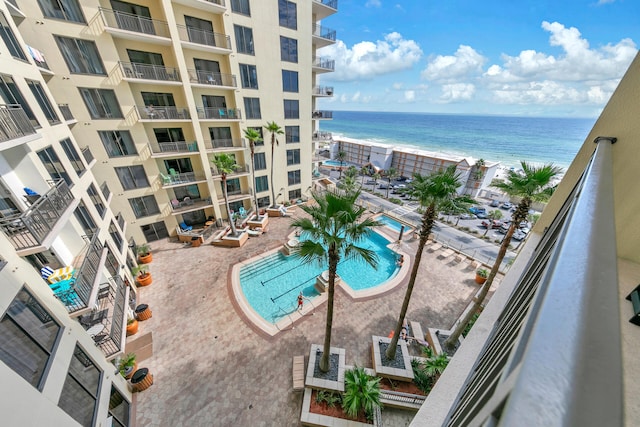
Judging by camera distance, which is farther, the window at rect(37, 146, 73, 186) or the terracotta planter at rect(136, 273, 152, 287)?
the terracotta planter at rect(136, 273, 152, 287)

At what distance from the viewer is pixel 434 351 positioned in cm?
1184

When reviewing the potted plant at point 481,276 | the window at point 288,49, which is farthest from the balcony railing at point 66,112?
the potted plant at point 481,276

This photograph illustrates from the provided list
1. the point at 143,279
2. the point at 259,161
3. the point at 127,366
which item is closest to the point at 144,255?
the point at 143,279

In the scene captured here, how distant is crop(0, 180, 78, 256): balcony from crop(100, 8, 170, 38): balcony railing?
11.6 meters

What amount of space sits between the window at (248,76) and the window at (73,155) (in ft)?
40.9

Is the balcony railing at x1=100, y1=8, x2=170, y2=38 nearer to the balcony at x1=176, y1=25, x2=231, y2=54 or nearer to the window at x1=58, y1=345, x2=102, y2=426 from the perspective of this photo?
the balcony at x1=176, y1=25, x2=231, y2=54

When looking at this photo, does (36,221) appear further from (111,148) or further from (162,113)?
(162,113)

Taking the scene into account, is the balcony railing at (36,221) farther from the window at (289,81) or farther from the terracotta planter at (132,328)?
the window at (289,81)

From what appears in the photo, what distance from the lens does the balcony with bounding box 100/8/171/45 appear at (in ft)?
45.6

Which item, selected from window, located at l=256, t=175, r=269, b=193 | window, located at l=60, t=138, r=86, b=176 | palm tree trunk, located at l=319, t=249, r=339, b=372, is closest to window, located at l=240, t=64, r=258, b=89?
window, located at l=256, t=175, r=269, b=193

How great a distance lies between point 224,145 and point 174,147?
12.5 feet

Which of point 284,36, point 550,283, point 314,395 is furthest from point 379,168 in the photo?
point 550,283

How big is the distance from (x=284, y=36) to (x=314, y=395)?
2542 centimetres

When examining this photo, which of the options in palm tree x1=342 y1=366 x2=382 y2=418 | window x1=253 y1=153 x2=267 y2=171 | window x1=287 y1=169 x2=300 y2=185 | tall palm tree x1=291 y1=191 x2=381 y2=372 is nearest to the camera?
tall palm tree x1=291 y1=191 x2=381 y2=372
